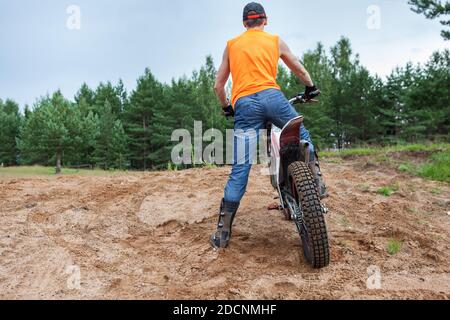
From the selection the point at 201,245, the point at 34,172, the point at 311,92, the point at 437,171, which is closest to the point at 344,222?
the point at 311,92

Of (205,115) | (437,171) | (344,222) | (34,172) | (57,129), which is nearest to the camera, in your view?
(344,222)

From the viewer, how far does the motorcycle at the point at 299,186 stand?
275cm

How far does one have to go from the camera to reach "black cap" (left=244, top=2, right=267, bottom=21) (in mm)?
3389

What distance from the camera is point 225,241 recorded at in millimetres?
3402

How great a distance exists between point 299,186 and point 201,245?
1.12 m

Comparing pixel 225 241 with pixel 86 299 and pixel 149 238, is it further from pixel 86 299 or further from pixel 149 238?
pixel 86 299

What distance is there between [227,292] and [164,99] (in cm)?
3857

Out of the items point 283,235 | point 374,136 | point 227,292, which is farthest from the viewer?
point 374,136

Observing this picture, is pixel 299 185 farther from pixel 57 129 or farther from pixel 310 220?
pixel 57 129

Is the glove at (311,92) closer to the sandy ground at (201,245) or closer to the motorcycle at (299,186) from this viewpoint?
the motorcycle at (299,186)

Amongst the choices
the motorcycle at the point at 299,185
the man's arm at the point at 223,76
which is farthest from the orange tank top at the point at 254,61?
the motorcycle at the point at 299,185

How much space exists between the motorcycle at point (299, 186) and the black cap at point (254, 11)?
79 cm

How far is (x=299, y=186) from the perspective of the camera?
2867mm
